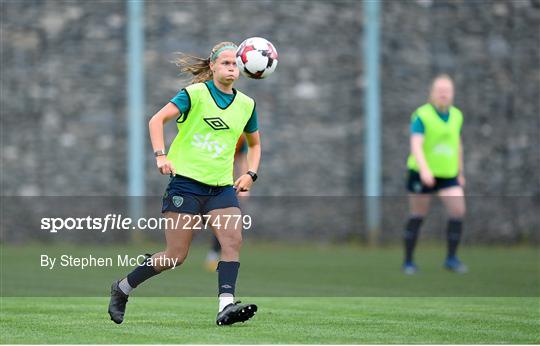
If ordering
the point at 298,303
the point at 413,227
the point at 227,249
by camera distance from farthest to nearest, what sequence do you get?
the point at 413,227 → the point at 298,303 → the point at 227,249

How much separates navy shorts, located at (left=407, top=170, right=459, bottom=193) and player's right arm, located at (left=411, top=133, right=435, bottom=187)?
155 millimetres

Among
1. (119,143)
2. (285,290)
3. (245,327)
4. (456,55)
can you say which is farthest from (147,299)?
(456,55)

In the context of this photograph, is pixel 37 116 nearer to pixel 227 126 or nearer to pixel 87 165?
pixel 87 165

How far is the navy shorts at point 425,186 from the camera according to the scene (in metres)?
15.1

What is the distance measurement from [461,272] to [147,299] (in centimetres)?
510

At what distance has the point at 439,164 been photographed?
594 inches

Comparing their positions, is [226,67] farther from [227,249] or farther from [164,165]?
[227,249]

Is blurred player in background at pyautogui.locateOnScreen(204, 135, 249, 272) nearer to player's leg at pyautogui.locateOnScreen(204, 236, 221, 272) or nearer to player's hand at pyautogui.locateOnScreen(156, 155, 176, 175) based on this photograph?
player's leg at pyautogui.locateOnScreen(204, 236, 221, 272)

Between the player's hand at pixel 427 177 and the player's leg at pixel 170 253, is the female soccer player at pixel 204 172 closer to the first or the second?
the player's leg at pixel 170 253

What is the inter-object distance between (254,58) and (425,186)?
6.38 m

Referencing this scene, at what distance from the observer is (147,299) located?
11.1 metres

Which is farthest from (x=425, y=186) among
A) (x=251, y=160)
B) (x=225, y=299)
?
(x=225, y=299)

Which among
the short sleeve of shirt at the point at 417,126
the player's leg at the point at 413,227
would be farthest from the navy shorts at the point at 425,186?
the short sleeve of shirt at the point at 417,126

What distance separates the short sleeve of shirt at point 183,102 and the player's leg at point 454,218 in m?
6.89
